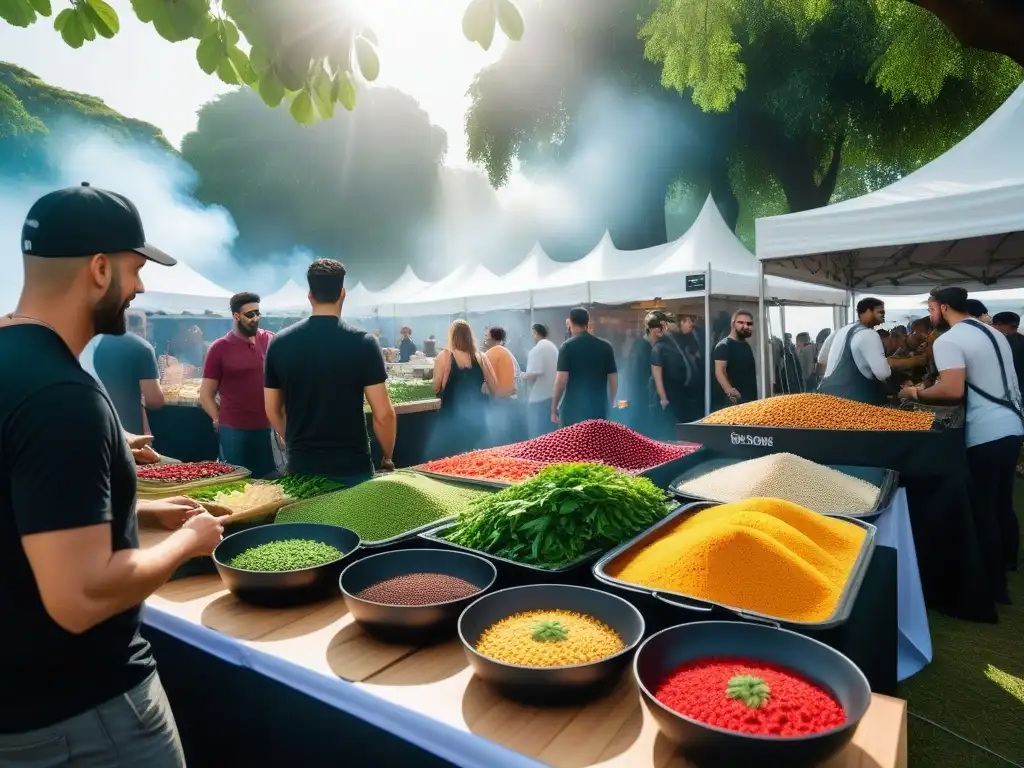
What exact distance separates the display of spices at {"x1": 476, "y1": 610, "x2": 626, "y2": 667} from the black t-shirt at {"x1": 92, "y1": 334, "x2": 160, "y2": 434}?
161 inches

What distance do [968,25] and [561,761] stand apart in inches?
112

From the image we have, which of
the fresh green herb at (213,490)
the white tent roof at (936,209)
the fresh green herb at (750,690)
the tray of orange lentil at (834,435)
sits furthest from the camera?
the white tent roof at (936,209)

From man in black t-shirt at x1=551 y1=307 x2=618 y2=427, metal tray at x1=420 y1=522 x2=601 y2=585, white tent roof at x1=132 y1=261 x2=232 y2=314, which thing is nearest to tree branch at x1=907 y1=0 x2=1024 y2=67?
metal tray at x1=420 y1=522 x2=601 y2=585

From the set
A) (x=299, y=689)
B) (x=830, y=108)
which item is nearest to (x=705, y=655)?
(x=299, y=689)

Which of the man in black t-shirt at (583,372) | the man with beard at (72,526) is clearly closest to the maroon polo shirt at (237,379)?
the man in black t-shirt at (583,372)

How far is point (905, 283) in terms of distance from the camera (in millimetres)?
9500

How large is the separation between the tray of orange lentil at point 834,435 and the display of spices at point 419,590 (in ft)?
7.19

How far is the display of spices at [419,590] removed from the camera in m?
1.44

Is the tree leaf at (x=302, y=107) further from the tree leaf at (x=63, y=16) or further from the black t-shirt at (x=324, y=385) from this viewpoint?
the black t-shirt at (x=324, y=385)

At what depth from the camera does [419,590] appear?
4.86 ft

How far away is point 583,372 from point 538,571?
162 inches

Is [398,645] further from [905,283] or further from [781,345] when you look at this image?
[905,283]

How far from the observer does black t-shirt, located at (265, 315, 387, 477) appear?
2.73 meters

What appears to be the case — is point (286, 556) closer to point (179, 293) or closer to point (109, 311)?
point (109, 311)
